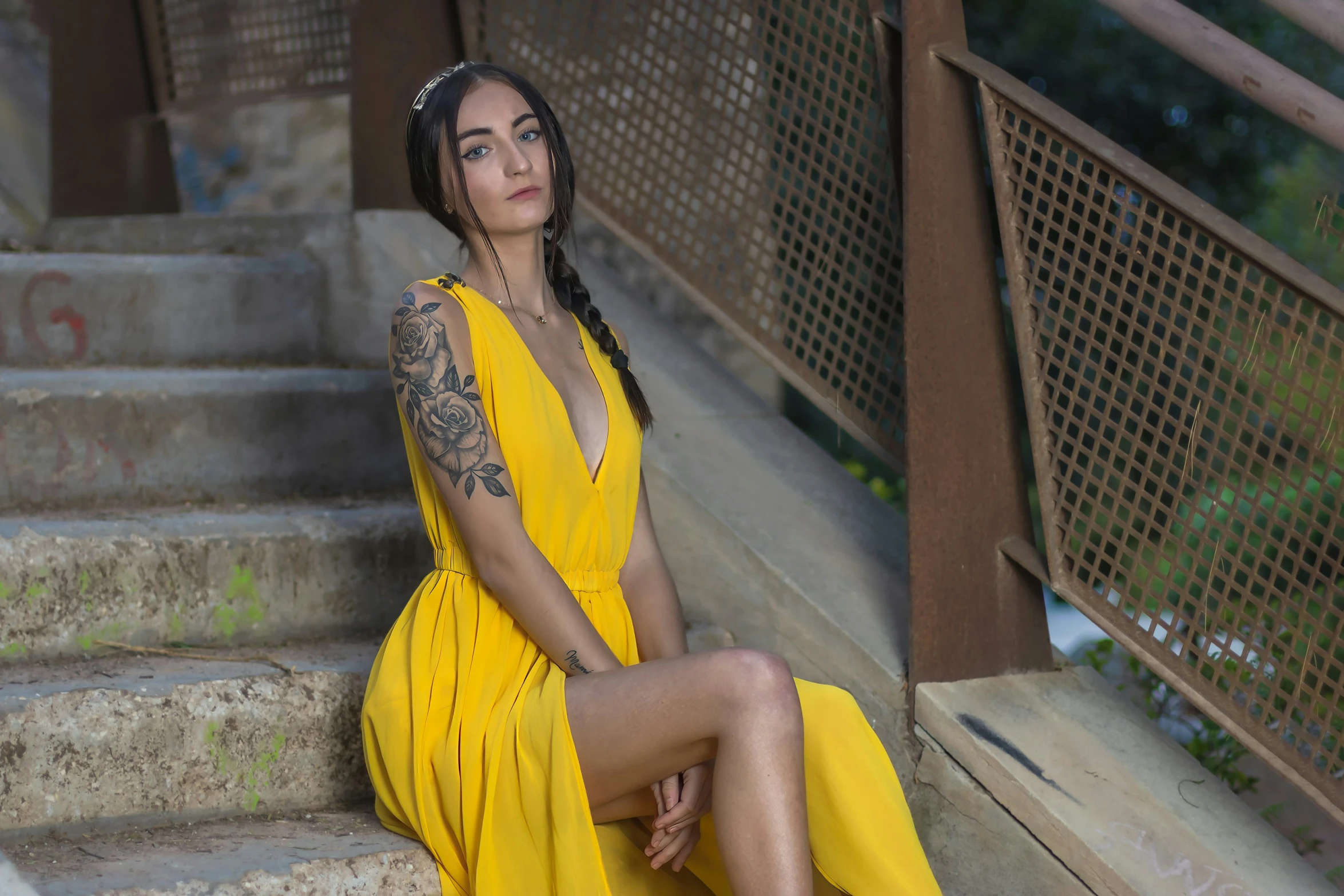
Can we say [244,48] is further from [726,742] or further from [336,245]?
[726,742]

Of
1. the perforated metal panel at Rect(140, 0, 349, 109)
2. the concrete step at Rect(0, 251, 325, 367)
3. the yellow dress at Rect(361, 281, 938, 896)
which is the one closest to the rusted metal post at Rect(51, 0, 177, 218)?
the perforated metal panel at Rect(140, 0, 349, 109)

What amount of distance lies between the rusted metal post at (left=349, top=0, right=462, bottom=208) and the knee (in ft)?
6.82

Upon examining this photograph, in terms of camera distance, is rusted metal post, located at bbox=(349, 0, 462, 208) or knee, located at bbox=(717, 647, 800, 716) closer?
knee, located at bbox=(717, 647, 800, 716)

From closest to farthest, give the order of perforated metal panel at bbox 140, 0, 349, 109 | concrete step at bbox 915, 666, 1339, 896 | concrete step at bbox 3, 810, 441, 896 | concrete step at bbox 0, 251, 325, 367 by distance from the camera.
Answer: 1. concrete step at bbox 3, 810, 441, 896
2. concrete step at bbox 915, 666, 1339, 896
3. concrete step at bbox 0, 251, 325, 367
4. perforated metal panel at bbox 140, 0, 349, 109

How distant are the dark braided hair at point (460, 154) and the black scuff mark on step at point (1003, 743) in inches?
33.6

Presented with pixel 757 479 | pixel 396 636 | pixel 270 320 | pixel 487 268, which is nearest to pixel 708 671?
pixel 396 636

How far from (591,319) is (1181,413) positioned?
1134 mm

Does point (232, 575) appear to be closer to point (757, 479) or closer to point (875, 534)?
point (757, 479)

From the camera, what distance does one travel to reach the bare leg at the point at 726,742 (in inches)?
70.4

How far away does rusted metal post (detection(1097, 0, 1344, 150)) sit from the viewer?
1.77 metres

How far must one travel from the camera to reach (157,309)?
3324mm

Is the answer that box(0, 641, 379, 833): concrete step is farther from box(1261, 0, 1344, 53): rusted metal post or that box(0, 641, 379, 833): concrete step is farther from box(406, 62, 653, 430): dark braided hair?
box(1261, 0, 1344, 53): rusted metal post

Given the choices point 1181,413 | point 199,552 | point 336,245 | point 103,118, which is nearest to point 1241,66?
point 1181,413

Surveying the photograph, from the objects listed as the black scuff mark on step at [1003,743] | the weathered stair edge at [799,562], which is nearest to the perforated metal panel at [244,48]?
the weathered stair edge at [799,562]
